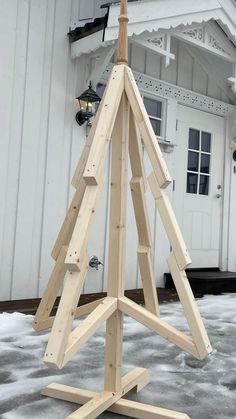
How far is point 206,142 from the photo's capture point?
5.73 meters

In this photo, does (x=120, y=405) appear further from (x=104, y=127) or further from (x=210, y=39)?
(x=210, y=39)

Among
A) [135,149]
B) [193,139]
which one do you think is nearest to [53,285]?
[135,149]

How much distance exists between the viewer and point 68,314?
1592 mm

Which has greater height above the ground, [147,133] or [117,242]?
[147,133]

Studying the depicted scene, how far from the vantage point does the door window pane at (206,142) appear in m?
5.68

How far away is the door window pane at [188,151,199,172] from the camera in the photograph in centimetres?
553

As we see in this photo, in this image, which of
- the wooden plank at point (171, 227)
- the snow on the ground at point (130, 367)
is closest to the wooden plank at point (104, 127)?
the wooden plank at point (171, 227)

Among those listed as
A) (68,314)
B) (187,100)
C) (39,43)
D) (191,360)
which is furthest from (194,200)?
(68,314)

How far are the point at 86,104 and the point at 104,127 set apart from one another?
2.56m

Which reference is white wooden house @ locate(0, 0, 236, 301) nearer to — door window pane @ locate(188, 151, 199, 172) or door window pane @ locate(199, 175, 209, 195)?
door window pane @ locate(188, 151, 199, 172)

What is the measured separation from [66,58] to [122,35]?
2.46 m

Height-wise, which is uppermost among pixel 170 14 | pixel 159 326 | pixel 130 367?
pixel 170 14

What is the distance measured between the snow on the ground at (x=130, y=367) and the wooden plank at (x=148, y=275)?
0.41m

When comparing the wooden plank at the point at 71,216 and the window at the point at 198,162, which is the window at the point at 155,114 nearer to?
the window at the point at 198,162
